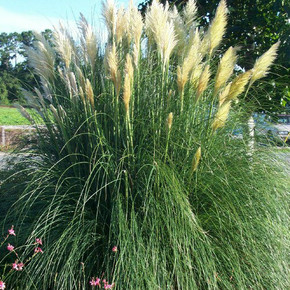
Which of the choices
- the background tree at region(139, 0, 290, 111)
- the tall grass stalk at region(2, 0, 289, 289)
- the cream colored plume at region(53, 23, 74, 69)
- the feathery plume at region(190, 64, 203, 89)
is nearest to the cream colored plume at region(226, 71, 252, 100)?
the tall grass stalk at region(2, 0, 289, 289)

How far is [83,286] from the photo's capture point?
2.24 metres

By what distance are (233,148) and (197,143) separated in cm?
41

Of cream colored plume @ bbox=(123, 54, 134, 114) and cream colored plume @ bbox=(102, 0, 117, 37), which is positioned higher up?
cream colored plume @ bbox=(102, 0, 117, 37)

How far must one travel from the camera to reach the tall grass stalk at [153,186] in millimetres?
2291

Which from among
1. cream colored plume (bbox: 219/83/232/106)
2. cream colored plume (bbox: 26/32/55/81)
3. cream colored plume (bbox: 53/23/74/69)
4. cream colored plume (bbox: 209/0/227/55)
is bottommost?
cream colored plume (bbox: 219/83/232/106)

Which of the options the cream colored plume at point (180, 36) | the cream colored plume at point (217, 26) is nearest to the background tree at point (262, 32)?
the cream colored plume at point (180, 36)

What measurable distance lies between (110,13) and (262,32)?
2176 mm

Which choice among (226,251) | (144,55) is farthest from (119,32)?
(226,251)

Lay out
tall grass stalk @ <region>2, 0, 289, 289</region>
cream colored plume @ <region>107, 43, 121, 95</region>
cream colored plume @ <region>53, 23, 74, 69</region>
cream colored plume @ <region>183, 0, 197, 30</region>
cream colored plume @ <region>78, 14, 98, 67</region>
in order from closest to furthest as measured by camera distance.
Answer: tall grass stalk @ <region>2, 0, 289, 289</region>, cream colored plume @ <region>107, 43, 121, 95</region>, cream colored plume @ <region>78, 14, 98, 67</region>, cream colored plume @ <region>53, 23, 74, 69</region>, cream colored plume @ <region>183, 0, 197, 30</region>

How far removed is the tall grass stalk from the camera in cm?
229

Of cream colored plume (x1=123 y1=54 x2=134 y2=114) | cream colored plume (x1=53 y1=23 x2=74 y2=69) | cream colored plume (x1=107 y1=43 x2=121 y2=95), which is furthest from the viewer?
cream colored plume (x1=53 y1=23 x2=74 y2=69)

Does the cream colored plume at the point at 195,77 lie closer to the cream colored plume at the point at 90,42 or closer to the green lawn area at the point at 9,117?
the cream colored plume at the point at 90,42

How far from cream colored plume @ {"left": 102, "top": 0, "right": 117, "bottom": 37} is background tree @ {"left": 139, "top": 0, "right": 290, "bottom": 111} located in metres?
1.29

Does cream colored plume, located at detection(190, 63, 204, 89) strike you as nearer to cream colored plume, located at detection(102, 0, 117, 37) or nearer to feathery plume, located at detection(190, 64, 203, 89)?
feathery plume, located at detection(190, 64, 203, 89)
